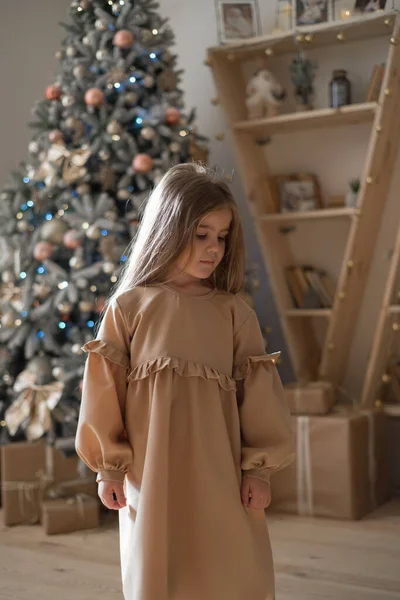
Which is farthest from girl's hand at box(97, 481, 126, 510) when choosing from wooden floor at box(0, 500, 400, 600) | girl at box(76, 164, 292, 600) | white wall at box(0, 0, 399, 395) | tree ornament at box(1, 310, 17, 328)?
white wall at box(0, 0, 399, 395)

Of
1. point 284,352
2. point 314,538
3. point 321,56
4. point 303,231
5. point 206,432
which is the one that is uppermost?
point 321,56

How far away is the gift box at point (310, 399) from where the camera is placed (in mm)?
3369

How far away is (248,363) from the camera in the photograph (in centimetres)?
175

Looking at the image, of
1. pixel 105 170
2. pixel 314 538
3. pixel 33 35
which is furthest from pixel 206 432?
pixel 33 35

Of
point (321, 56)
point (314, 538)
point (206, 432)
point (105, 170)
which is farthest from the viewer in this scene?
point (321, 56)

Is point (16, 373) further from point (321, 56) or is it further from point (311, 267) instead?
point (321, 56)

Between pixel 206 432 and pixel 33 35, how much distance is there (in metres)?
3.16

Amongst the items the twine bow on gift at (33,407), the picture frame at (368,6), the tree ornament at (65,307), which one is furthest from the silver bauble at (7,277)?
the picture frame at (368,6)

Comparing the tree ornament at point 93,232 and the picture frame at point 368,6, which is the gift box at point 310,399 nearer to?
the tree ornament at point 93,232

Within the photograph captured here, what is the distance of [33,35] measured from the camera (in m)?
4.20

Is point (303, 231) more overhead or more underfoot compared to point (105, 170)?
more underfoot

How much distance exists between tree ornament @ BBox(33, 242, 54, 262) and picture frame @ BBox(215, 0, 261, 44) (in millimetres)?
1279

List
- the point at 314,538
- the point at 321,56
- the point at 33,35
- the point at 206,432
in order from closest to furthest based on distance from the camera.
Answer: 1. the point at 206,432
2. the point at 314,538
3. the point at 321,56
4. the point at 33,35

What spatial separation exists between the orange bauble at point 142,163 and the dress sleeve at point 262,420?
5.62 ft
